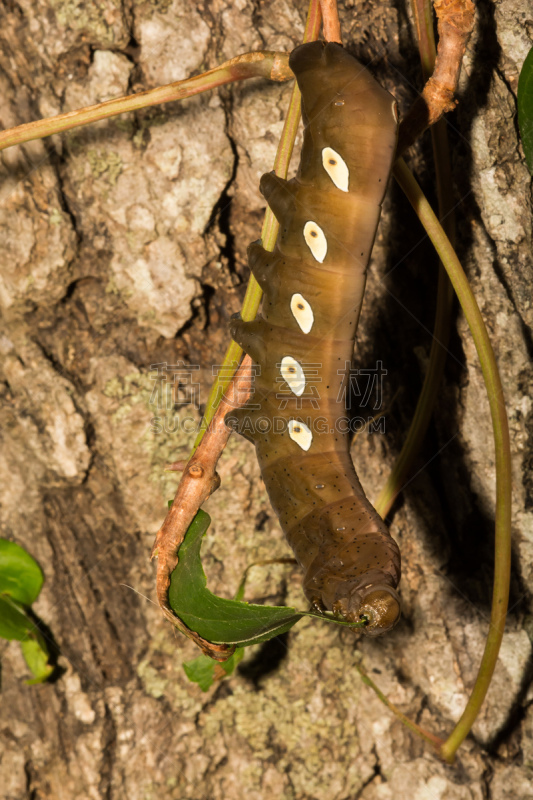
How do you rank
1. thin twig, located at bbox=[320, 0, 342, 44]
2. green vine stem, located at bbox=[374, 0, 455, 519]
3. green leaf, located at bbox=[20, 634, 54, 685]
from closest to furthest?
thin twig, located at bbox=[320, 0, 342, 44], green vine stem, located at bbox=[374, 0, 455, 519], green leaf, located at bbox=[20, 634, 54, 685]

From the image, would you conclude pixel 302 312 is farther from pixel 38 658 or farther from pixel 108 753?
pixel 108 753

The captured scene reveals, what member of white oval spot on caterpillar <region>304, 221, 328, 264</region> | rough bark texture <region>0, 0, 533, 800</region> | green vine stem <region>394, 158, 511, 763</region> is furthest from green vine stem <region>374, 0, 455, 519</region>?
white oval spot on caterpillar <region>304, 221, 328, 264</region>

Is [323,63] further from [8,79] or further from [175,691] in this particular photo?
[175,691]

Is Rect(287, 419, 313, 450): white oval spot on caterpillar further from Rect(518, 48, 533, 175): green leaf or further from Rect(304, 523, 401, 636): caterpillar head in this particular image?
Rect(518, 48, 533, 175): green leaf

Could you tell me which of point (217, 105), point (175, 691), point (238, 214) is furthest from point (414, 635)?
point (217, 105)

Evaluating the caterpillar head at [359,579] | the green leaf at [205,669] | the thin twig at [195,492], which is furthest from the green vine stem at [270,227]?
the green leaf at [205,669]
